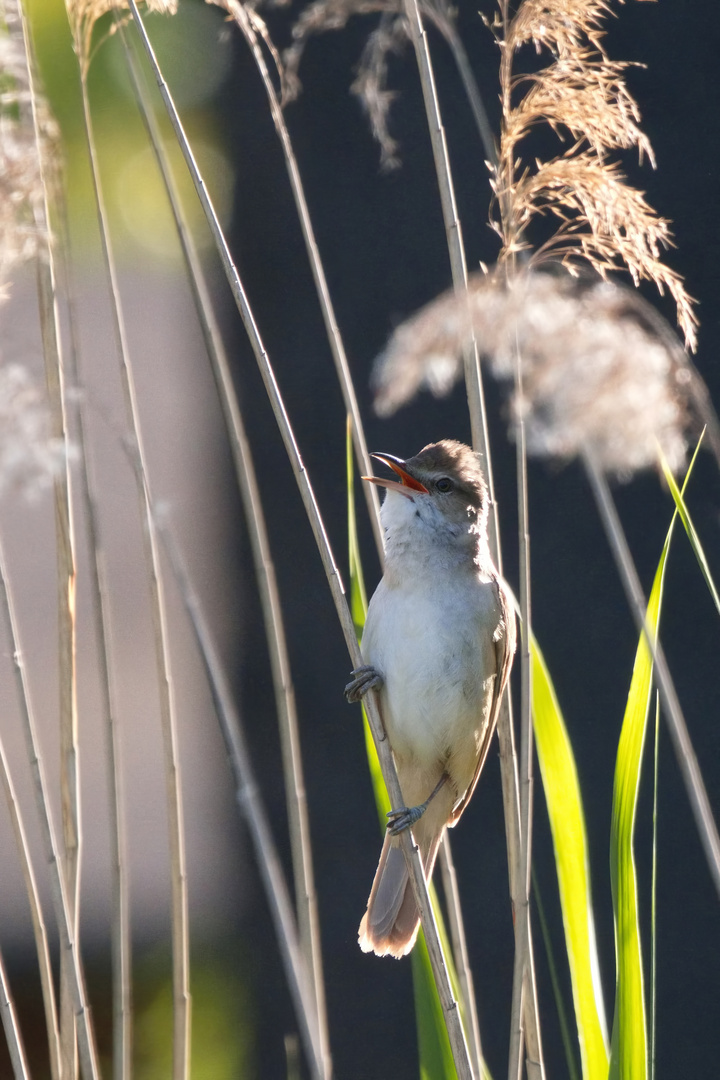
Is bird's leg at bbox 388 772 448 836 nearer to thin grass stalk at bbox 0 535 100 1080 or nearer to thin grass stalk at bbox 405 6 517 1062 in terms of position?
thin grass stalk at bbox 405 6 517 1062

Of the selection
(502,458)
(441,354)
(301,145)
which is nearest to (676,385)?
(441,354)

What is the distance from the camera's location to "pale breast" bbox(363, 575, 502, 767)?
163 cm

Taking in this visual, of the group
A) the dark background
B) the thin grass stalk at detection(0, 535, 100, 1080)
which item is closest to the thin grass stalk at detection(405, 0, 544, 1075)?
the thin grass stalk at detection(0, 535, 100, 1080)

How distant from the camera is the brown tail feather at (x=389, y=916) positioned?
5.16ft

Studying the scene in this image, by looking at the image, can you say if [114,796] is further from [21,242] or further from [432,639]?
[21,242]

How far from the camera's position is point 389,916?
1.59 meters

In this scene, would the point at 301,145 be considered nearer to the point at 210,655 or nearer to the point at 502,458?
the point at 502,458

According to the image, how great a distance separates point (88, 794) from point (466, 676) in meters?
2.24

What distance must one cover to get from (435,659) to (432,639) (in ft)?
0.10

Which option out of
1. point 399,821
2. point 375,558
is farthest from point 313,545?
point 399,821

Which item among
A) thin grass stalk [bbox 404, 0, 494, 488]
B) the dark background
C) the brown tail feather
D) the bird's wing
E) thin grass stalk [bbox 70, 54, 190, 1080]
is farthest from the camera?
the dark background

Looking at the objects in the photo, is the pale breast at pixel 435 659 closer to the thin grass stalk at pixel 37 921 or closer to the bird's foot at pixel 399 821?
the bird's foot at pixel 399 821

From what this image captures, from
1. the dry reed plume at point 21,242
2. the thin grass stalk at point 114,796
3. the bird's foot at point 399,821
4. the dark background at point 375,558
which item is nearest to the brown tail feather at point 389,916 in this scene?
the bird's foot at point 399,821

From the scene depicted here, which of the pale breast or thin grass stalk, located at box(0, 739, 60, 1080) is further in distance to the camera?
the pale breast
